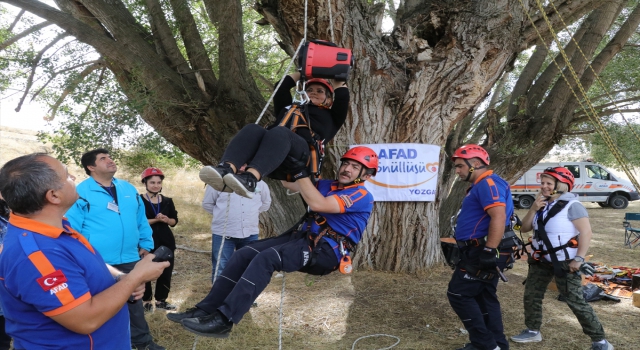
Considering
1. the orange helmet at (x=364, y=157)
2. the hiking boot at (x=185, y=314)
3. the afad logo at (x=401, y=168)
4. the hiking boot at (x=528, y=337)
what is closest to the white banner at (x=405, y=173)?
the afad logo at (x=401, y=168)

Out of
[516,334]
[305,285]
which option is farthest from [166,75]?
[516,334]

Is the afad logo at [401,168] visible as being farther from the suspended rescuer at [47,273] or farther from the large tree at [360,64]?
the suspended rescuer at [47,273]

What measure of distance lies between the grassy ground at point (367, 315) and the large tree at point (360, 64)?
0.80m

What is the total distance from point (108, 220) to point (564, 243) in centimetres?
440

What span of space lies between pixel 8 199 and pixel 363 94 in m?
5.65

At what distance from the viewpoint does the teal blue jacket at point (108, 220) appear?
412cm

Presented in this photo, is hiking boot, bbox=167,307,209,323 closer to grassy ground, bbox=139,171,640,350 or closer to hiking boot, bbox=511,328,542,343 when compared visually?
grassy ground, bbox=139,171,640,350

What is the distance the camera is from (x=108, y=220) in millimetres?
4219

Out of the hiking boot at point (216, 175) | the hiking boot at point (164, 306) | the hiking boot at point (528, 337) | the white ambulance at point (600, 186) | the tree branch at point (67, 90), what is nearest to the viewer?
the hiking boot at point (216, 175)

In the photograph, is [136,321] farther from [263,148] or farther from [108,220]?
[263,148]

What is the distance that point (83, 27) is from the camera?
21.5ft

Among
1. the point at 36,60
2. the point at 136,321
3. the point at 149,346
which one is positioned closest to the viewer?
the point at 136,321

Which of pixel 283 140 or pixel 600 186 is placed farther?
pixel 600 186

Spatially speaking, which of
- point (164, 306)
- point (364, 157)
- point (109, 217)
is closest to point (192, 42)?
point (164, 306)
